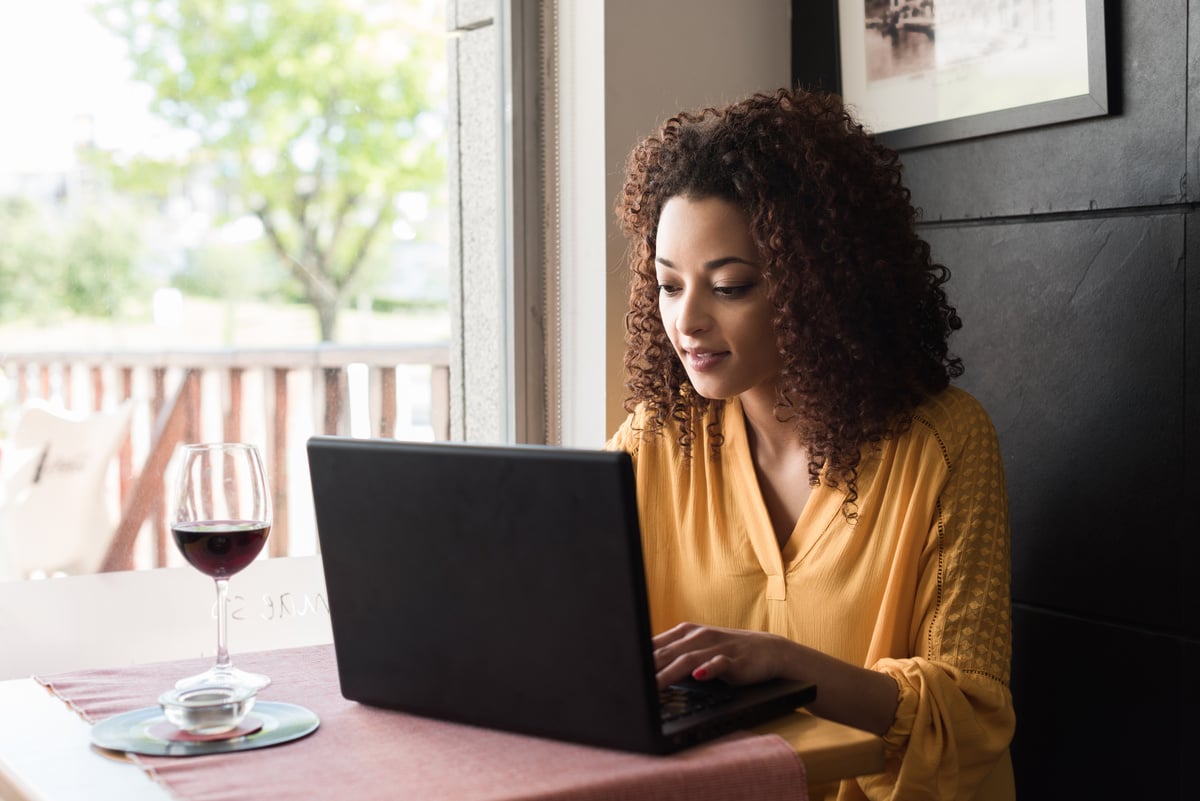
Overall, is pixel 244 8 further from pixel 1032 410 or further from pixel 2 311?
pixel 1032 410

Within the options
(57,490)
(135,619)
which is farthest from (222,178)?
(135,619)

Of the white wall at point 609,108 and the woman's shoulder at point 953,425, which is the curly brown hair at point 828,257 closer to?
the woman's shoulder at point 953,425

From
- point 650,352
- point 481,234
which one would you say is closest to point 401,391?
point 481,234

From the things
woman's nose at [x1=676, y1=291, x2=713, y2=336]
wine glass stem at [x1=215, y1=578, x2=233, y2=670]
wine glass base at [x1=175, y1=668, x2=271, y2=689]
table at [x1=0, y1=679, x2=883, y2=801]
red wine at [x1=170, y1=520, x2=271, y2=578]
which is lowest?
table at [x1=0, y1=679, x2=883, y2=801]

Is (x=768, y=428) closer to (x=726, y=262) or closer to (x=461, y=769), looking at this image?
(x=726, y=262)

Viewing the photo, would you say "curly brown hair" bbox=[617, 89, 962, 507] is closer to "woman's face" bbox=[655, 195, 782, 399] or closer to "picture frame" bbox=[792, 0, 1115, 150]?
"woman's face" bbox=[655, 195, 782, 399]

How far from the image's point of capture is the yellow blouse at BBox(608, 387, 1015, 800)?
4.43 ft

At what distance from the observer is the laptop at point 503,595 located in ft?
3.28

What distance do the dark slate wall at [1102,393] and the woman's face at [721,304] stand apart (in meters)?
0.40

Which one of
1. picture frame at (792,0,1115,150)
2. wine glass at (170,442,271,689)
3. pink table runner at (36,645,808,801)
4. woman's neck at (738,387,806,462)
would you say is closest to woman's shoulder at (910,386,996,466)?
woman's neck at (738,387,806,462)

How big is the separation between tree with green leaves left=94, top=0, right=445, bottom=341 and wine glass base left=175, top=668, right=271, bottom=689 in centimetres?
95

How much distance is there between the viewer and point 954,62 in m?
1.87

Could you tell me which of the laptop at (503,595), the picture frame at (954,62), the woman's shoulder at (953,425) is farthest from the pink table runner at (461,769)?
the picture frame at (954,62)

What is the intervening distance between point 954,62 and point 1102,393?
54cm
